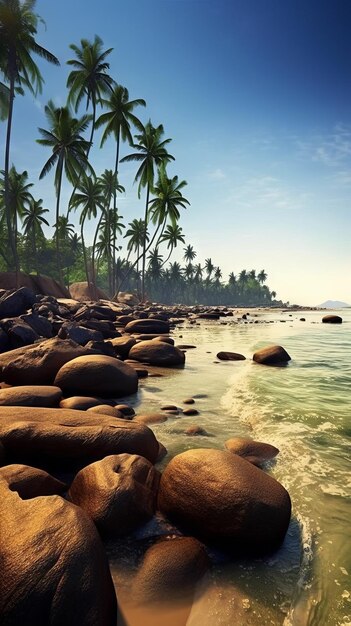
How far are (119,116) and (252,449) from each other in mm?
34900

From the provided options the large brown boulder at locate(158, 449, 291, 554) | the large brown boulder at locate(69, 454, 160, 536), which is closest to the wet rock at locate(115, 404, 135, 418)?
the large brown boulder at locate(69, 454, 160, 536)

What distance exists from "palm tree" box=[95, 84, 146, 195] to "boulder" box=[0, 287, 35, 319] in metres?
24.4

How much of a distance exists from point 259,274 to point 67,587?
128 m

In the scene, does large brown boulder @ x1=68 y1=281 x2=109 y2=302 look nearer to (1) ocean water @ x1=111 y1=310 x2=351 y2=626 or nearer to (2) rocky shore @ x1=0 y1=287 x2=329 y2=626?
(1) ocean water @ x1=111 y1=310 x2=351 y2=626

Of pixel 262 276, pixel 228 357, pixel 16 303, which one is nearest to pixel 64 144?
pixel 16 303

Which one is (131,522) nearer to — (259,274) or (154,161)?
(154,161)

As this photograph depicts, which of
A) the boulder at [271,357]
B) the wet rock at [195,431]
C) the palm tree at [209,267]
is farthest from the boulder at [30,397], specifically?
the palm tree at [209,267]

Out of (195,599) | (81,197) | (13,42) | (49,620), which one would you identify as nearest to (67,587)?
(49,620)

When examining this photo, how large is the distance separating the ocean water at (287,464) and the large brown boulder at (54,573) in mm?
522

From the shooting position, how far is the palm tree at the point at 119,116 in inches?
1283

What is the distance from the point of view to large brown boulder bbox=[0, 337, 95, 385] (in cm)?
579

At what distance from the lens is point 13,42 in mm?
23016

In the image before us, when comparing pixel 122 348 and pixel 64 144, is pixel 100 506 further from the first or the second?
pixel 64 144

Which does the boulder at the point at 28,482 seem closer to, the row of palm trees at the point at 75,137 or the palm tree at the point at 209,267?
the row of palm trees at the point at 75,137
